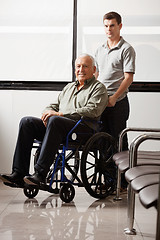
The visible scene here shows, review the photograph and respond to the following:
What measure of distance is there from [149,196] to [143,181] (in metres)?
0.25

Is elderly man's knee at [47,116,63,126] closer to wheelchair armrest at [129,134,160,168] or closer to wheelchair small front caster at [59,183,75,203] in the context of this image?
wheelchair small front caster at [59,183,75,203]

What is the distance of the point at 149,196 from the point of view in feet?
5.55

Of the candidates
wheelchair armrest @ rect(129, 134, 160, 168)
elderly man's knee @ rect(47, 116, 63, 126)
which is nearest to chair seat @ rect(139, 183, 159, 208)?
wheelchair armrest @ rect(129, 134, 160, 168)

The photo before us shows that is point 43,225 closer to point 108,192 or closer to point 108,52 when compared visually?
point 108,192

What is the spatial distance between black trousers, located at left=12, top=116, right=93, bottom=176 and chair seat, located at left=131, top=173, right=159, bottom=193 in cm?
148

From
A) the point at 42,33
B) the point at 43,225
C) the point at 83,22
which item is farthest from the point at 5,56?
the point at 43,225

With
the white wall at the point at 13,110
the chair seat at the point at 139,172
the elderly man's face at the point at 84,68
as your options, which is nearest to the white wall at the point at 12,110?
the white wall at the point at 13,110

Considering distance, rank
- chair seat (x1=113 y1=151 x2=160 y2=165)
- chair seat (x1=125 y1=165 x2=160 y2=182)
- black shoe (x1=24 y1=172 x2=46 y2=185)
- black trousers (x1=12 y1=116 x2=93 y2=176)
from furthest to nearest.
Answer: black trousers (x1=12 y1=116 x2=93 y2=176), black shoe (x1=24 y1=172 x2=46 y2=185), chair seat (x1=113 y1=151 x2=160 y2=165), chair seat (x1=125 y1=165 x2=160 y2=182)

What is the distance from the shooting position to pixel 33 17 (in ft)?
16.7

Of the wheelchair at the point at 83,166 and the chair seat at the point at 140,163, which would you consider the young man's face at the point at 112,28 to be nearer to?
the wheelchair at the point at 83,166

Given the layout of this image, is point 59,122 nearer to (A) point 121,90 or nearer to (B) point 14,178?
(B) point 14,178

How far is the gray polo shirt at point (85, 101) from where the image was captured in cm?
363

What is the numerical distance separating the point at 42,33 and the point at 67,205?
7.23 feet

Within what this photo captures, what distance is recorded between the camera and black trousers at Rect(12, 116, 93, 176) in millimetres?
3447
